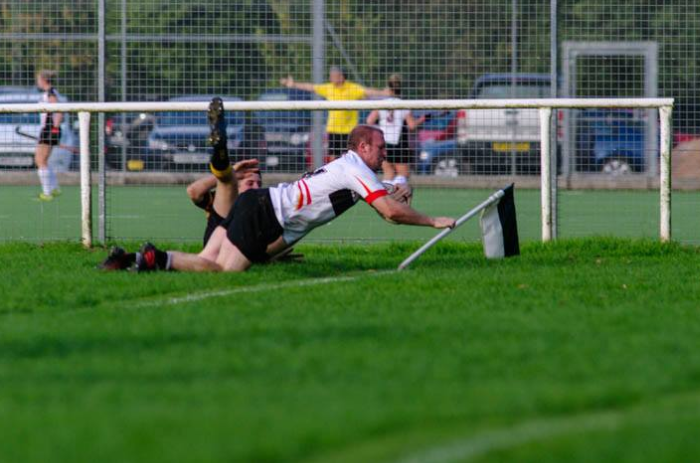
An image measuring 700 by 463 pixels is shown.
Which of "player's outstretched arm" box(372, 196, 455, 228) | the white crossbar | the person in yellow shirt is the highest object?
the person in yellow shirt

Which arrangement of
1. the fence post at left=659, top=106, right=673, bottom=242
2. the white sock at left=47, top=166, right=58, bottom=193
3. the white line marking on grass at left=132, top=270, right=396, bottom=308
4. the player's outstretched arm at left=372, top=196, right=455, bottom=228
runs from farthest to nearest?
1. the white sock at left=47, top=166, right=58, bottom=193
2. the fence post at left=659, top=106, right=673, bottom=242
3. the player's outstretched arm at left=372, top=196, right=455, bottom=228
4. the white line marking on grass at left=132, top=270, right=396, bottom=308

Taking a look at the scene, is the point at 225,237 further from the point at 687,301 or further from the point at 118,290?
the point at 687,301

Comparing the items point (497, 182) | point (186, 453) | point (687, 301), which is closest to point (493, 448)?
point (186, 453)

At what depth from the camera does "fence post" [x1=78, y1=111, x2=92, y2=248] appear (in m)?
11.8

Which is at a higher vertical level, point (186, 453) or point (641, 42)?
point (641, 42)

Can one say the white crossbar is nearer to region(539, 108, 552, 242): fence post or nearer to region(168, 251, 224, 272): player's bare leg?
region(539, 108, 552, 242): fence post

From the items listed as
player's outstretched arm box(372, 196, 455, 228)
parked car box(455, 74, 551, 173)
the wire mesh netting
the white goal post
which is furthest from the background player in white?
player's outstretched arm box(372, 196, 455, 228)

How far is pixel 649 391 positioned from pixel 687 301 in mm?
2992

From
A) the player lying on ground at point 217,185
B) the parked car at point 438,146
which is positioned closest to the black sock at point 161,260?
the player lying on ground at point 217,185

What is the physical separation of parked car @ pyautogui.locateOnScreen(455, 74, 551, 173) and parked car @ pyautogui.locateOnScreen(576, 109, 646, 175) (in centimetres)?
62

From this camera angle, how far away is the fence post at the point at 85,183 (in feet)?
38.7

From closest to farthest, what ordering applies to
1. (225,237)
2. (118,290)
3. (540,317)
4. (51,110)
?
1. (540,317)
2. (118,290)
3. (225,237)
4. (51,110)

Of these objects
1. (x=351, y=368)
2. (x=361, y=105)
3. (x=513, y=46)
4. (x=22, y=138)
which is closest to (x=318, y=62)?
(x=513, y=46)

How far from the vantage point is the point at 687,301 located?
25.4ft
